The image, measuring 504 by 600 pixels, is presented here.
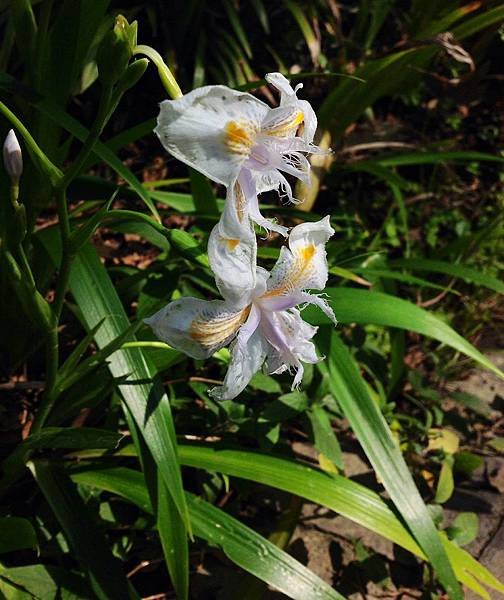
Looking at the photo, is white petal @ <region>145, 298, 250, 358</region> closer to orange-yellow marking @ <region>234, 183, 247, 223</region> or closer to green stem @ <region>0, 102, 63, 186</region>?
orange-yellow marking @ <region>234, 183, 247, 223</region>

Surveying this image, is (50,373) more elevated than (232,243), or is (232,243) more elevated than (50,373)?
(232,243)

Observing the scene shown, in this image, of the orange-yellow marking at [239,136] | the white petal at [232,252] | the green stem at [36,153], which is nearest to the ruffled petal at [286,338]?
the white petal at [232,252]

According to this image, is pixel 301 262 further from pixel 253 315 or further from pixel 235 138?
pixel 235 138

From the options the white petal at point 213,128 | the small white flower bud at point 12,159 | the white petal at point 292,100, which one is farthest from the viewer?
the small white flower bud at point 12,159

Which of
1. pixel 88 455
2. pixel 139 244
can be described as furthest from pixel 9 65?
pixel 88 455

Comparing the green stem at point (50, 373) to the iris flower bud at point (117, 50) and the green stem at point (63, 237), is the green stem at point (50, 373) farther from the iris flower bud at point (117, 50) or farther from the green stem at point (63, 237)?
the iris flower bud at point (117, 50)

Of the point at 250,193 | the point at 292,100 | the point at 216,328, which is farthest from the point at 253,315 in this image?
the point at 292,100
